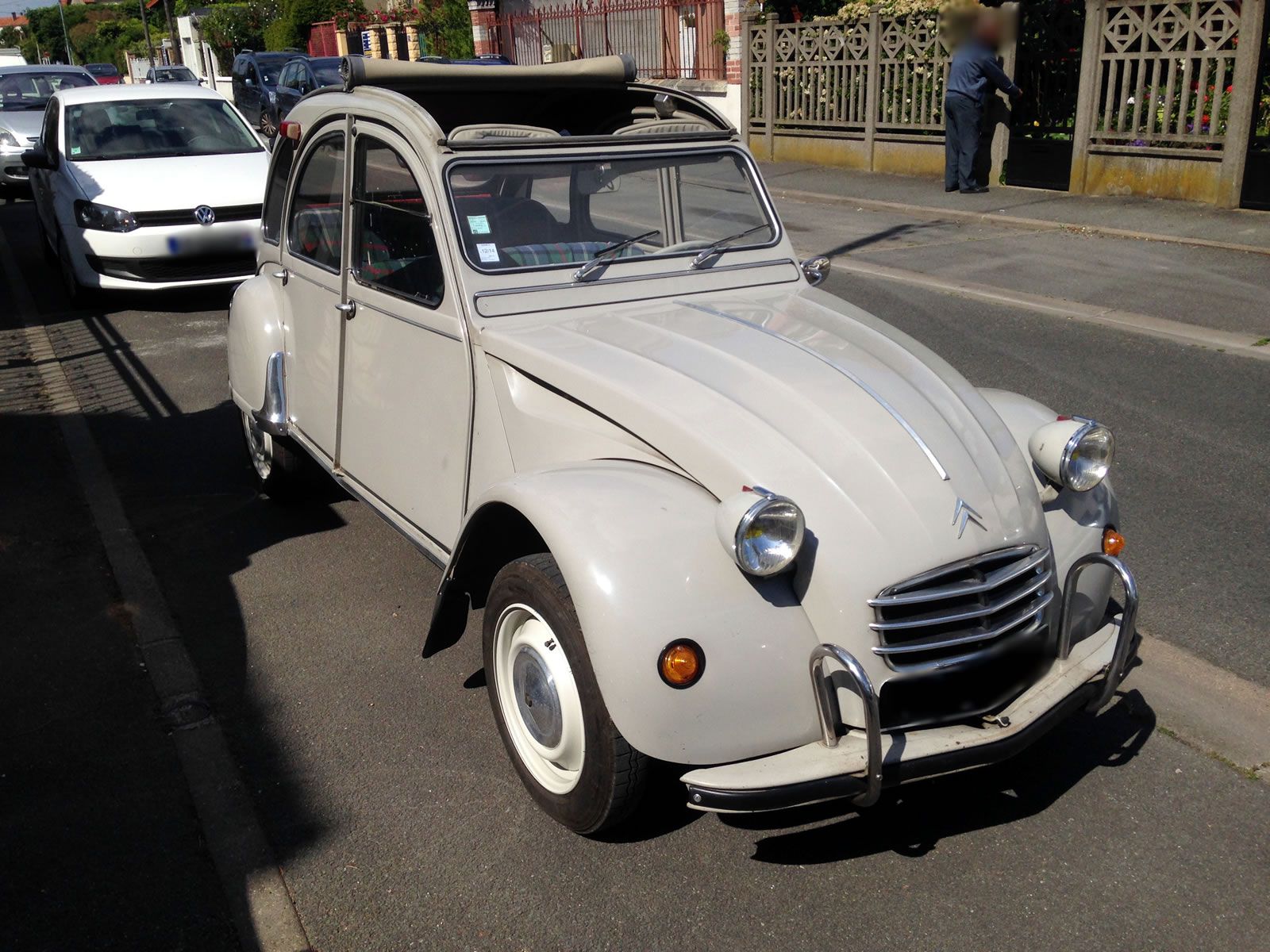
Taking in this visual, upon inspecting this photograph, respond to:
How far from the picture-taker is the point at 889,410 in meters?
3.31

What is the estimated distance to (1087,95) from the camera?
45.4 feet

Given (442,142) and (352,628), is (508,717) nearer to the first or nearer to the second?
(352,628)

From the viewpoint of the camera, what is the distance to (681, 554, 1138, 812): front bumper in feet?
9.21

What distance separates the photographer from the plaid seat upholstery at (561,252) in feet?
13.3

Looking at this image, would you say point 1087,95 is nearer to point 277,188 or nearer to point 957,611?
point 277,188

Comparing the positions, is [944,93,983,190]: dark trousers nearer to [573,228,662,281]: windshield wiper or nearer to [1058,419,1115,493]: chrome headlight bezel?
[573,228,662,281]: windshield wiper

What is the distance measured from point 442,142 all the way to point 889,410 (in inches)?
72.6

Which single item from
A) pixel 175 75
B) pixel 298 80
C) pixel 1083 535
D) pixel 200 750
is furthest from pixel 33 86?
pixel 1083 535

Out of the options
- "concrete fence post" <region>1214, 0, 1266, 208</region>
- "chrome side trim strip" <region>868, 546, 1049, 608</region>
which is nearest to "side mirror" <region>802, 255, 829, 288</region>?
"chrome side trim strip" <region>868, 546, 1049, 608</region>

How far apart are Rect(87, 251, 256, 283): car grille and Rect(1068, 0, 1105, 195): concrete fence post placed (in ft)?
32.0

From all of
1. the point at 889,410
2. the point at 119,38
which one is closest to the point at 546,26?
the point at 889,410

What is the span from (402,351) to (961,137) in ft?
40.7

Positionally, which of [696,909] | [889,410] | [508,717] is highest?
[889,410]

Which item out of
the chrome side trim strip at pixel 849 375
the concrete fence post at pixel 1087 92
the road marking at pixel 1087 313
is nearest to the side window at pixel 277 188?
the chrome side trim strip at pixel 849 375
